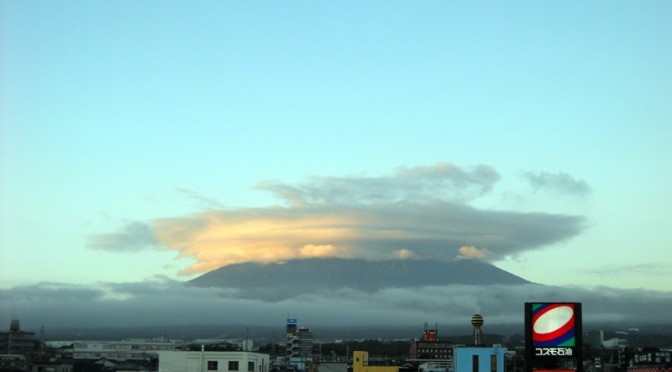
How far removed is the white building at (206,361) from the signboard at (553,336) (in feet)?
160

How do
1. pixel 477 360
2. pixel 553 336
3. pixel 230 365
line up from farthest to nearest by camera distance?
pixel 230 365 < pixel 477 360 < pixel 553 336

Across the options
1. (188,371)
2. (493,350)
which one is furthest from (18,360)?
(493,350)

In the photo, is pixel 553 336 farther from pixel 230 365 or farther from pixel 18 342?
pixel 18 342

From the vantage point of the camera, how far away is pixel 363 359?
151 meters

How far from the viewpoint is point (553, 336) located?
67875 millimetres

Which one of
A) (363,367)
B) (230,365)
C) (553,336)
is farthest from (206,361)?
(553,336)

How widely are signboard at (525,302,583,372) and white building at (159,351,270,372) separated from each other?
48.8m

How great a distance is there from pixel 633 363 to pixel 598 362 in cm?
6802

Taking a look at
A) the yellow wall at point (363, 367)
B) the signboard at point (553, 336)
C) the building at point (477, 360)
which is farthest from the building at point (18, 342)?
the signboard at point (553, 336)

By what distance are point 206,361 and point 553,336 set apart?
53.0 meters

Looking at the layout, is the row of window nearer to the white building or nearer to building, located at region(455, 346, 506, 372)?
the white building

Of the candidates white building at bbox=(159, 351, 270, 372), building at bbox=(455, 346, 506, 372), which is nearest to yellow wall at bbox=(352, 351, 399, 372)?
white building at bbox=(159, 351, 270, 372)

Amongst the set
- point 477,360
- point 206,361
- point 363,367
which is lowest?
point 363,367

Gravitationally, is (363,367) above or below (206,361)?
below
